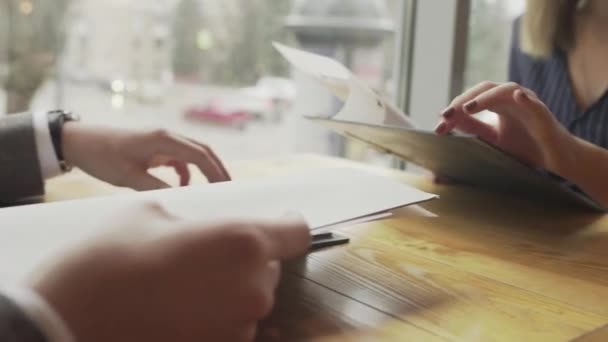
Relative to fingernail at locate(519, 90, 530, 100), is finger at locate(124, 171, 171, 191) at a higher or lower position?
lower

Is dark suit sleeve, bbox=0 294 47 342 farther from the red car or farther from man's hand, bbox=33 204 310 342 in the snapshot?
the red car

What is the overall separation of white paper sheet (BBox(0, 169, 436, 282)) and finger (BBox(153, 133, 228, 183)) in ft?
0.48

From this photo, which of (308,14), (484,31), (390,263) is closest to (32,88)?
(308,14)

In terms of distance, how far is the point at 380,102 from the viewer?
0.83 meters

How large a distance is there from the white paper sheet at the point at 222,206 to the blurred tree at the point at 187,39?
0.89m

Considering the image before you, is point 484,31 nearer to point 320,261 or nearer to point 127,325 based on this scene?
point 320,261

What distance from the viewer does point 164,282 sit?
35cm

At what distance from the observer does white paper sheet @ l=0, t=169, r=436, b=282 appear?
1.48 feet

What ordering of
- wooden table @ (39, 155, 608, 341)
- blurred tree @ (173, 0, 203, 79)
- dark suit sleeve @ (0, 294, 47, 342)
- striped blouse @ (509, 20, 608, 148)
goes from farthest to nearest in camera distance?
blurred tree @ (173, 0, 203, 79)
striped blouse @ (509, 20, 608, 148)
wooden table @ (39, 155, 608, 341)
dark suit sleeve @ (0, 294, 47, 342)

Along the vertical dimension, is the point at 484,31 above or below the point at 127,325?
above

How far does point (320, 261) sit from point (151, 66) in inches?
39.8

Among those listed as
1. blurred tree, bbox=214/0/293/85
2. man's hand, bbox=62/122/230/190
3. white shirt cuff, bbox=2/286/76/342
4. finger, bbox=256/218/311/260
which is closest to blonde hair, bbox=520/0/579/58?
blurred tree, bbox=214/0/293/85

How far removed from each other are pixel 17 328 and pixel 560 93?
1.17 meters

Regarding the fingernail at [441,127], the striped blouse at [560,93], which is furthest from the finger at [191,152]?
the striped blouse at [560,93]
